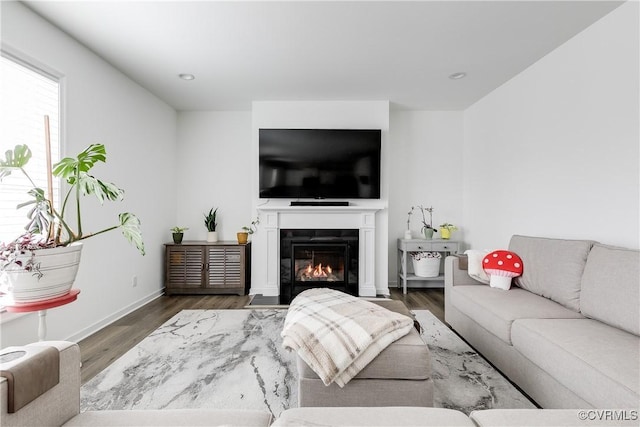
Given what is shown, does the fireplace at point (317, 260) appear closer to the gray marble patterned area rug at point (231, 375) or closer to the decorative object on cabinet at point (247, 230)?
the decorative object on cabinet at point (247, 230)

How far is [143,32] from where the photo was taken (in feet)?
7.68

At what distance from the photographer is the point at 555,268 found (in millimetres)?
2078

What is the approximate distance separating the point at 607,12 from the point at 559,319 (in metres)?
2.17

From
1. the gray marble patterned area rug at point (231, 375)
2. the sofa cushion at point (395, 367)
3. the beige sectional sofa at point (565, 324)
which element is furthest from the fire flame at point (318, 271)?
the sofa cushion at point (395, 367)

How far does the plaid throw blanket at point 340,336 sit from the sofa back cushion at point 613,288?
113 centimetres

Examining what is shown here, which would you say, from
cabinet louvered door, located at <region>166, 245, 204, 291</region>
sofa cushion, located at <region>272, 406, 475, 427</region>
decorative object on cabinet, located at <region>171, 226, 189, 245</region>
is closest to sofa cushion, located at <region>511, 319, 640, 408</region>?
sofa cushion, located at <region>272, 406, 475, 427</region>

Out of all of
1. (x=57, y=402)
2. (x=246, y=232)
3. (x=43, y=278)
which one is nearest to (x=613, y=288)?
(x=57, y=402)

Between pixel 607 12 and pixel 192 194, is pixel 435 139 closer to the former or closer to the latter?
pixel 607 12

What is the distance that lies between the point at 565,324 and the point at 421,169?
2.86 meters

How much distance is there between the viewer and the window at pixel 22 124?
1.94 m

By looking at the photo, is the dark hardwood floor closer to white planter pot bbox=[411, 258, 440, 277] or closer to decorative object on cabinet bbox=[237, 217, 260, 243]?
white planter pot bbox=[411, 258, 440, 277]

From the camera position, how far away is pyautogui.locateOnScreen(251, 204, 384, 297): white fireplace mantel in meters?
3.73

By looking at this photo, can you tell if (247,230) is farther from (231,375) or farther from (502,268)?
(502,268)

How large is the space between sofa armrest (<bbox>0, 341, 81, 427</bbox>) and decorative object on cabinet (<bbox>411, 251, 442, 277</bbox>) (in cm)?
355
